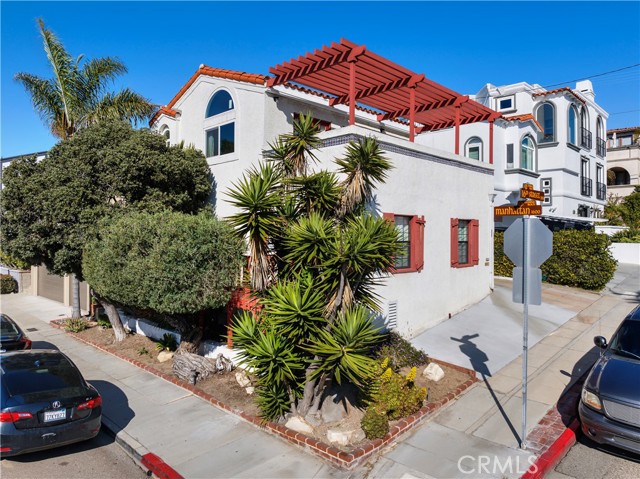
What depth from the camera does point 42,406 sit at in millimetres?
5914

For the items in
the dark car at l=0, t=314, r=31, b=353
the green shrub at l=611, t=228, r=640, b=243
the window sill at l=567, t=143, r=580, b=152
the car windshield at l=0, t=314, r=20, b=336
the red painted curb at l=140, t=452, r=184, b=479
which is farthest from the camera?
the green shrub at l=611, t=228, r=640, b=243

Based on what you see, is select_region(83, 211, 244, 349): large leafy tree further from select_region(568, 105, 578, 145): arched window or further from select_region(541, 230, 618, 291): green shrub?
select_region(568, 105, 578, 145): arched window

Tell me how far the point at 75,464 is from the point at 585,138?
29.4 metres

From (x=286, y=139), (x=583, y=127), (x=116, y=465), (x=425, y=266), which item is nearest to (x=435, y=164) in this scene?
(x=425, y=266)

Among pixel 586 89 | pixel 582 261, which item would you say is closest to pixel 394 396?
pixel 582 261

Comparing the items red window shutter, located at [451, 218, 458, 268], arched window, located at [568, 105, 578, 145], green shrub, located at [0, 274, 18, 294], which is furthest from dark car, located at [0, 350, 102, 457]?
arched window, located at [568, 105, 578, 145]

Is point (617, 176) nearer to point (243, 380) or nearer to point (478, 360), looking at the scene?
point (478, 360)

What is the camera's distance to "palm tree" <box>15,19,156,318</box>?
47.5 feet

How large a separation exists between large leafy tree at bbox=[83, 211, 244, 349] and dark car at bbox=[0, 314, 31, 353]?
7.82ft

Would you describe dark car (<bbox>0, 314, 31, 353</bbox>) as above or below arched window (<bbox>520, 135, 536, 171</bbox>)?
below

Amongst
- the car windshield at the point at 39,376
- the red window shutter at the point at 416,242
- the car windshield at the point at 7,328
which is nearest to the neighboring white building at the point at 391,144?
the red window shutter at the point at 416,242

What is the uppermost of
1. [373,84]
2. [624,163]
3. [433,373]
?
[624,163]

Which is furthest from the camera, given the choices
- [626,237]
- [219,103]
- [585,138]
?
[585,138]

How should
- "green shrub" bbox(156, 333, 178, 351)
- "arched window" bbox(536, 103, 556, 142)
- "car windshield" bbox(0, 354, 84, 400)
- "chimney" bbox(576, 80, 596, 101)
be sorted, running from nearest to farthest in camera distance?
"car windshield" bbox(0, 354, 84, 400), "green shrub" bbox(156, 333, 178, 351), "arched window" bbox(536, 103, 556, 142), "chimney" bbox(576, 80, 596, 101)
